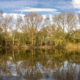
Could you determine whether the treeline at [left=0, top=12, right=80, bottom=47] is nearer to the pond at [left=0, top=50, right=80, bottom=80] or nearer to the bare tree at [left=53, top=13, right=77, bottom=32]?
the bare tree at [left=53, top=13, right=77, bottom=32]

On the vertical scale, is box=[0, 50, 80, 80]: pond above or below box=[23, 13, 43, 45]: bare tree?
below

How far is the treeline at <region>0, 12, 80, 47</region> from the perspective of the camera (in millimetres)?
52312

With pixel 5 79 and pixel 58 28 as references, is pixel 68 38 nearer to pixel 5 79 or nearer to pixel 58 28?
pixel 58 28

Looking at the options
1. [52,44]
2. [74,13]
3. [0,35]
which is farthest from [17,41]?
[74,13]

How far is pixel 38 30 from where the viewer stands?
5950 cm

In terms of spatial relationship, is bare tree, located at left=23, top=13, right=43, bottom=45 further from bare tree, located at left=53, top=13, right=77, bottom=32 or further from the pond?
the pond

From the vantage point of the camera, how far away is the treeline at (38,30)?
52.3 meters

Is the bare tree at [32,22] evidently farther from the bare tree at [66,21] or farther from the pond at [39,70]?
the pond at [39,70]

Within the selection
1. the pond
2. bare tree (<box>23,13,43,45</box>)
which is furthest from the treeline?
the pond

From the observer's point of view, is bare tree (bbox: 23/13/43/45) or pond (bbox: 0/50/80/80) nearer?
pond (bbox: 0/50/80/80)

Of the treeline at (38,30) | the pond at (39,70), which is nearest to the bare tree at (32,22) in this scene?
the treeline at (38,30)

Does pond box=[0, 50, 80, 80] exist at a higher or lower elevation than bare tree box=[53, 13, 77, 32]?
lower

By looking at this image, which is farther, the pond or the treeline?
the treeline

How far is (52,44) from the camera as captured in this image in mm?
57062
